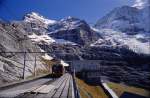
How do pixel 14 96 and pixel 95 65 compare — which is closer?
pixel 14 96

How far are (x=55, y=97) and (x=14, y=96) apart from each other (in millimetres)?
4416

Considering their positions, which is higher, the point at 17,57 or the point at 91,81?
the point at 17,57

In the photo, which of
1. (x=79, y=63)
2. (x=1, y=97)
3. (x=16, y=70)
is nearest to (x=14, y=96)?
(x=1, y=97)

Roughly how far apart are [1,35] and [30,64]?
16807mm

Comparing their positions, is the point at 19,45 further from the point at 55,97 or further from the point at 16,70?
the point at 55,97

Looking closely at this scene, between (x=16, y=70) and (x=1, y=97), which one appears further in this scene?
(x=16, y=70)

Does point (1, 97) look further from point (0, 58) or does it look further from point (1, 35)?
point (1, 35)

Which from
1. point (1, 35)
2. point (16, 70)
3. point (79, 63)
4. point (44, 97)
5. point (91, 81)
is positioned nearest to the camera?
point (44, 97)

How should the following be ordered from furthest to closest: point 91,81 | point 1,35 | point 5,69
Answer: point 91,81 < point 1,35 < point 5,69

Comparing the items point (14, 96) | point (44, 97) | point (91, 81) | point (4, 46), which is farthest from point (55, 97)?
point (91, 81)

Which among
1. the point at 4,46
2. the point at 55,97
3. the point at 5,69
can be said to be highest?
the point at 4,46

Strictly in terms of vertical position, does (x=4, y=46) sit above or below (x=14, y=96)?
above

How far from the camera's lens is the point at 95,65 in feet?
403

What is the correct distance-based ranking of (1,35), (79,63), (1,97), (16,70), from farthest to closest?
(79,63) → (1,35) → (16,70) → (1,97)
